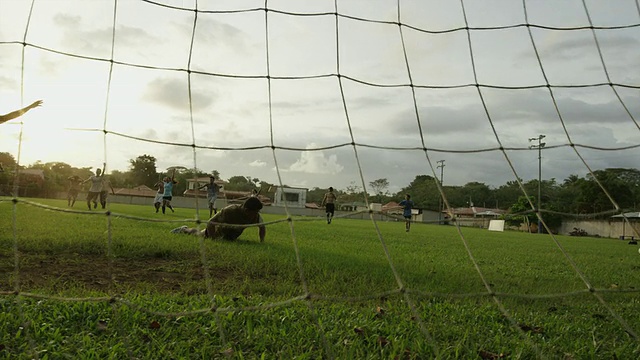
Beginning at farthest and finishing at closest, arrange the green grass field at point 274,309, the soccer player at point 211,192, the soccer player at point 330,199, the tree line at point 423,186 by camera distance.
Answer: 1. the soccer player at point 330,199
2. the soccer player at point 211,192
3. the tree line at point 423,186
4. the green grass field at point 274,309

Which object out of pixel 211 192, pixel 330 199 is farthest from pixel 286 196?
pixel 330 199

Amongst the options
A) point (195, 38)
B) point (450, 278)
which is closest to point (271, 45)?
point (195, 38)

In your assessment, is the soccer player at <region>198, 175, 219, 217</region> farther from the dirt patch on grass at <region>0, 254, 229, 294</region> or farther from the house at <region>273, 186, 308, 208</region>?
the dirt patch on grass at <region>0, 254, 229, 294</region>

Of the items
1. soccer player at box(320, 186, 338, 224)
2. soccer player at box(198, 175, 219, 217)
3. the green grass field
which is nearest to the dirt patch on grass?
the green grass field

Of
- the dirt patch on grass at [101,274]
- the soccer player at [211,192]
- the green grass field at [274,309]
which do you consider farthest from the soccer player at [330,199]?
the dirt patch on grass at [101,274]

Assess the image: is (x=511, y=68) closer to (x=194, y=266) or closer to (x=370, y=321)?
(x=370, y=321)

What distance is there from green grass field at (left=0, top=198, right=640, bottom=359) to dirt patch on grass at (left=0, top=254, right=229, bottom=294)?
0.05 feet

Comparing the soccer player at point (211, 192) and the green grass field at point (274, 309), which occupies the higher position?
the soccer player at point (211, 192)

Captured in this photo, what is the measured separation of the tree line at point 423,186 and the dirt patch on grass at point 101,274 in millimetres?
808

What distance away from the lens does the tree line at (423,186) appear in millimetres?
5988

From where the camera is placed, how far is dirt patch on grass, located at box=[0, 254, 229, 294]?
11.7 feet

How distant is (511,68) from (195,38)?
8.51ft

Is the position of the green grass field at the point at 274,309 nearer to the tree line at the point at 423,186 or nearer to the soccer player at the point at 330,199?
the tree line at the point at 423,186

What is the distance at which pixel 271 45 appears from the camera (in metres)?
4.02
